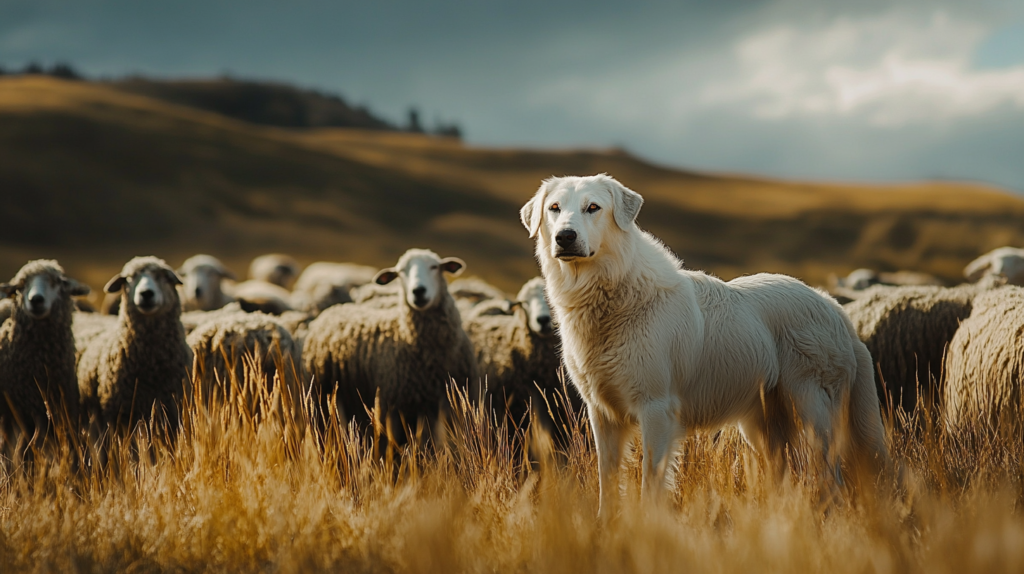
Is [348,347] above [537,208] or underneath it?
underneath

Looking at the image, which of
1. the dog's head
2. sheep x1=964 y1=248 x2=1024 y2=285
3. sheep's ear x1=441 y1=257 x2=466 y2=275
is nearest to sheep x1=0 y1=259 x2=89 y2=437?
sheep's ear x1=441 y1=257 x2=466 y2=275

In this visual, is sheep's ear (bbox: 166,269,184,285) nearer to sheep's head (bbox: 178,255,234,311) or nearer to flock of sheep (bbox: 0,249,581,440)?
flock of sheep (bbox: 0,249,581,440)

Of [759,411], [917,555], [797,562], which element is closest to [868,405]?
[759,411]

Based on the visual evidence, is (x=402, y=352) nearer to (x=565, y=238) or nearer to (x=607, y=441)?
(x=607, y=441)

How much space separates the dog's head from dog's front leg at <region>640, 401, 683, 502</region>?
34.5 inches

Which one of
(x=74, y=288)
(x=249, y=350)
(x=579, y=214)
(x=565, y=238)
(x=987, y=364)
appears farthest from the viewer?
(x=74, y=288)

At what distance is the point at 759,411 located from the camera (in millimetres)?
4758

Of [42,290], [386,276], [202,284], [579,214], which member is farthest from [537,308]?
[202,284]

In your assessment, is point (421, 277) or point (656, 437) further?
point (421, 277)

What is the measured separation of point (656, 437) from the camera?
159 inches

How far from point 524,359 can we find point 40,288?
450 cm

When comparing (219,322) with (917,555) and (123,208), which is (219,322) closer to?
(917,555)

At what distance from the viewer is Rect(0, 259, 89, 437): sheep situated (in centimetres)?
713

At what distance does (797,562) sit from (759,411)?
2007 millimetres
